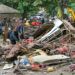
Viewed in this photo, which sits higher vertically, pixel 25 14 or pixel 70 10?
pixel 70 10

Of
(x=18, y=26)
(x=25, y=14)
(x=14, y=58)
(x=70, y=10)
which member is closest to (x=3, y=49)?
(x=14, y=58)

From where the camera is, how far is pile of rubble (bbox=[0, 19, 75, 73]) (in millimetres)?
13805

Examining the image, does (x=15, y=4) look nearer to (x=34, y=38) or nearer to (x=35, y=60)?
(x=34, y=38)

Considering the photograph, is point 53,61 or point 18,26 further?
point 18,26

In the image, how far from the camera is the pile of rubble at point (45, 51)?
1380 centimetres

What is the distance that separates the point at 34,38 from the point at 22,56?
4.86 metres

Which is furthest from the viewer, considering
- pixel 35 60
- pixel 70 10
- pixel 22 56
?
pixel 70 10

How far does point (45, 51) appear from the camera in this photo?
1589 centimetres

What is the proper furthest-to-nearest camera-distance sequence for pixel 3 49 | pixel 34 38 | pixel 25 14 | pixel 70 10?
1. pixel 25 14
2. pixel 70 10
3. pixel 34 38
4. pixel 3 49

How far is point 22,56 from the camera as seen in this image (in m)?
15.0

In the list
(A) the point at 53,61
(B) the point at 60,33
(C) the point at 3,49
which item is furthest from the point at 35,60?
(B) the point at 60,33

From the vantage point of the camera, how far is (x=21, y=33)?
2019 centimetres

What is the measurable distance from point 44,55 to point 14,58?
1.27 meters

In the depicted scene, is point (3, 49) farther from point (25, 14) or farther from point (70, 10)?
point (25, 14)
